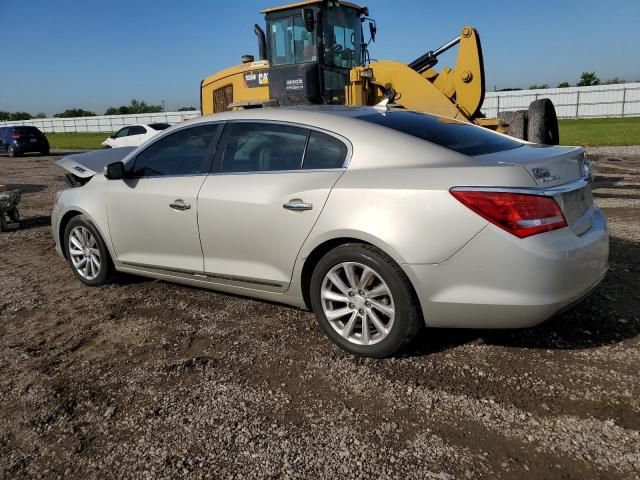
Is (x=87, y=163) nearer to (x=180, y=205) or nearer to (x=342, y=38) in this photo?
(x=180, y=205)

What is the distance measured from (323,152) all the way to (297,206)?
1.37ft

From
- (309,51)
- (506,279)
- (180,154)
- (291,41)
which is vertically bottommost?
(506,279)

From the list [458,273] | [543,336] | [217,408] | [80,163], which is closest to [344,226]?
[458,273]

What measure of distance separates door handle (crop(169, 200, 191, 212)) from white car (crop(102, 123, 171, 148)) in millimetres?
20171

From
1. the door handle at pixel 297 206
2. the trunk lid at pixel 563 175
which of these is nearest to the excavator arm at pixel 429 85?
the trunk lid at pixel 563 175

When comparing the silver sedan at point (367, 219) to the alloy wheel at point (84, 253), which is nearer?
the silver sedan at point (367, 219)

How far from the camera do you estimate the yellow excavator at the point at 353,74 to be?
30.3ft

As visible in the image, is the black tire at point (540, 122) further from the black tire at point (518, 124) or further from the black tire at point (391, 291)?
the black tire at point (391, 291)

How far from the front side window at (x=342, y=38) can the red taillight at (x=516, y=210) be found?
297 inches

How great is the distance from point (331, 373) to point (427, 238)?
1.02 meters

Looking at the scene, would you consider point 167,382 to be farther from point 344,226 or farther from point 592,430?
point 592,430

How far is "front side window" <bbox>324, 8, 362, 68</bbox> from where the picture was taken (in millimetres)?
9695

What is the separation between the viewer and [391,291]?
3148 millimetres

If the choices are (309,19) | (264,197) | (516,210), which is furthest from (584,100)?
(516,210)
